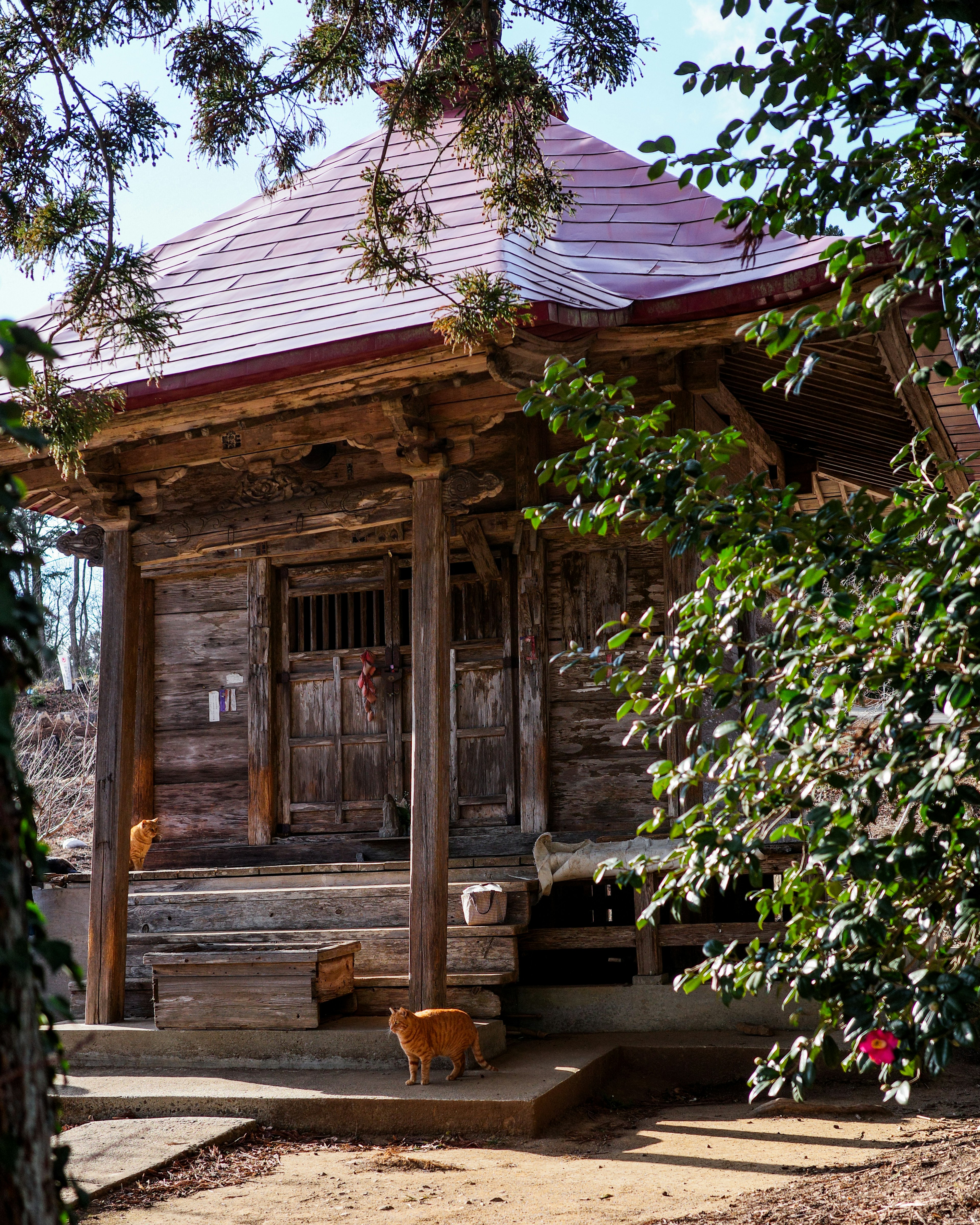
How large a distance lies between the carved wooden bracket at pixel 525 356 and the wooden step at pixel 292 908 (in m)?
3.13

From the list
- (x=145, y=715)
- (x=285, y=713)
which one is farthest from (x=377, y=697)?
(x=145, y=715)

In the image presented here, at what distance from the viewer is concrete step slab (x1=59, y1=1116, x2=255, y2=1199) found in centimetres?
478

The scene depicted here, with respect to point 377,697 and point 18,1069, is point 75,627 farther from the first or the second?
point 18,1069

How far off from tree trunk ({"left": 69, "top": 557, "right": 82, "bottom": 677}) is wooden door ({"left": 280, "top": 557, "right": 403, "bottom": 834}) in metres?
21.9

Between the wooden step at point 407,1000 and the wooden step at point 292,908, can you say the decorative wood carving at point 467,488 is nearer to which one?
the wooden step at point 292,908

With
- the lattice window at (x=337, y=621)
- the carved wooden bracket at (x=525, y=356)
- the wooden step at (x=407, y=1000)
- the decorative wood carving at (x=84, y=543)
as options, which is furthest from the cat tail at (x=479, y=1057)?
the decorative wood carving at (x=84, y=543)

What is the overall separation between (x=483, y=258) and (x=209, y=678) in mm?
4434

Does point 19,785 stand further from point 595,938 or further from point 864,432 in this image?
point 864,432

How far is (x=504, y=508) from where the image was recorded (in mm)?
8586

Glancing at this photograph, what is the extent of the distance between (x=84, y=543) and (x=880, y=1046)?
30.3ft

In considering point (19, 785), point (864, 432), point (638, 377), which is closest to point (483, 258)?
point (638, 377)

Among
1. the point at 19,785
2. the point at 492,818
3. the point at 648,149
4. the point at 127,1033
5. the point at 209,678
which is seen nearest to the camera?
the point at 19,785

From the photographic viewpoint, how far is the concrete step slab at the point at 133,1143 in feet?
15.7

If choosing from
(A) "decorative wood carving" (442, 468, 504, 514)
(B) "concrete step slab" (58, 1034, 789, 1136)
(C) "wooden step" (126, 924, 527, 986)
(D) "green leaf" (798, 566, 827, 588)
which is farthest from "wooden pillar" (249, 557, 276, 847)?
(D) "green leaf" (798, 566, 827, 588)
